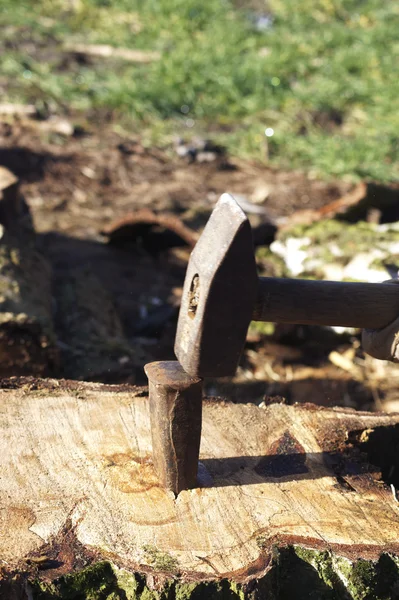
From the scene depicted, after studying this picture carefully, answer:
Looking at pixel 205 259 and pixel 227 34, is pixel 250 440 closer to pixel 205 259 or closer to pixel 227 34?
pixel 205 259

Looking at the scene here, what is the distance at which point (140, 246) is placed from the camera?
539cm

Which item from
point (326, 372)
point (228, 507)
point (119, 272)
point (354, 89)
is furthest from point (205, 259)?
point (354, 89)

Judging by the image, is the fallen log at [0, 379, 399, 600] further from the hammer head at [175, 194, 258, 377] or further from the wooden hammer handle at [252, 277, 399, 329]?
the wooden hammer handle at [252, 277, 399, 329]

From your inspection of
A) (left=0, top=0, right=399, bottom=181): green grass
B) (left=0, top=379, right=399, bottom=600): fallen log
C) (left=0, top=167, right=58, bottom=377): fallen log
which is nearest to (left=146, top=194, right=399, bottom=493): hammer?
(left=0, top=379, right=399, bottom=600): fallen log

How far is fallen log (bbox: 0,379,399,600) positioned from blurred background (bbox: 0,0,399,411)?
30cm

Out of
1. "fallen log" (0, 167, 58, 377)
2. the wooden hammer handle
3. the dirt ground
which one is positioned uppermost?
A: the wooden hammer handle

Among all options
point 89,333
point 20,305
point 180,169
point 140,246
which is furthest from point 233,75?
point 20,305

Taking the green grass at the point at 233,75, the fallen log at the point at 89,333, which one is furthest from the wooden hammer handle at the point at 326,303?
the green grass at the point at 233,75

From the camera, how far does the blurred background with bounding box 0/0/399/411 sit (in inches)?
159

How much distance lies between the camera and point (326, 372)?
170 inches

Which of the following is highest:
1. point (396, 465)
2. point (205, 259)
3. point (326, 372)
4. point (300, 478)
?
point (205, 259)

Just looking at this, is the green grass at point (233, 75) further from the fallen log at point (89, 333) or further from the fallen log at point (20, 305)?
the fallen log at point (20, 305)

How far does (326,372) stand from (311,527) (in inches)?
82.9

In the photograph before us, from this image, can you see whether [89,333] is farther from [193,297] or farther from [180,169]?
[180,169]
